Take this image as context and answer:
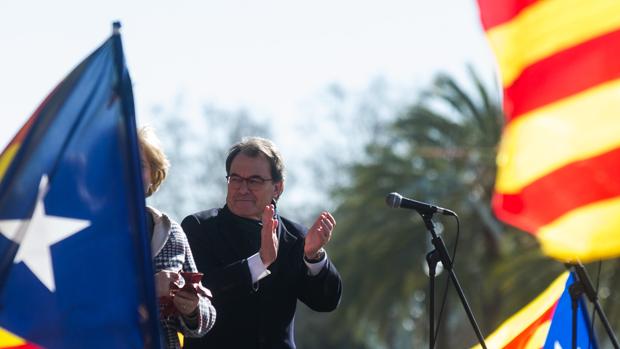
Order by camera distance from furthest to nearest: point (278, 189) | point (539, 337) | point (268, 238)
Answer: point (539, 337) → point (278, 189) → point (268, 238)

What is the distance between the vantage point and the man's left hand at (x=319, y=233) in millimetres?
5629

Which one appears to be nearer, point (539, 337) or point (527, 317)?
point (539, 337)

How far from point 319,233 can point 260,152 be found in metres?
0.49

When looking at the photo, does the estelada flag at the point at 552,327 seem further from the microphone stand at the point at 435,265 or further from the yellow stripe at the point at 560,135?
the yellow stripe at the point at 560,135

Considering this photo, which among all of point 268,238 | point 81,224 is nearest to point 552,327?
point 268,238

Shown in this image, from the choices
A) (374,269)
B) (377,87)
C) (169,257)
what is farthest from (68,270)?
(377,87)

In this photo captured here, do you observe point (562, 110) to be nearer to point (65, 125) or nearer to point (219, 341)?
point (65, 125)

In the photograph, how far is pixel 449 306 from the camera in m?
30.3

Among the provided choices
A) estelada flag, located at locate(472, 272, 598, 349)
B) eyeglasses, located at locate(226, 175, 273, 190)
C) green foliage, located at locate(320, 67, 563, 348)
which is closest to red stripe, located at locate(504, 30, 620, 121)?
eyeglasses, located at locate(226, 175, 273, 190)

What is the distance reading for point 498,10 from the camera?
162 inches

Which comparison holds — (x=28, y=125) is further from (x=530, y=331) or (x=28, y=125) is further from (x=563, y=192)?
(x=530, y=331)

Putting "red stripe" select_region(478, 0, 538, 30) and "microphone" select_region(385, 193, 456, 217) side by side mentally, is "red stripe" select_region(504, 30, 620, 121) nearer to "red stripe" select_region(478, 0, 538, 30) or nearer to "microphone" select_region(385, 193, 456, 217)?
"red stripe" select_region(478, 0, 538, 30)

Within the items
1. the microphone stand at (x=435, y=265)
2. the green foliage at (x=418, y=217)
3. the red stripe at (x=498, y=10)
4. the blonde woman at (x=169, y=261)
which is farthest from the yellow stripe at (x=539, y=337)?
the green foliage at (x=418, y=217)

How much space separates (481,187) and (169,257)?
73.4 feet
